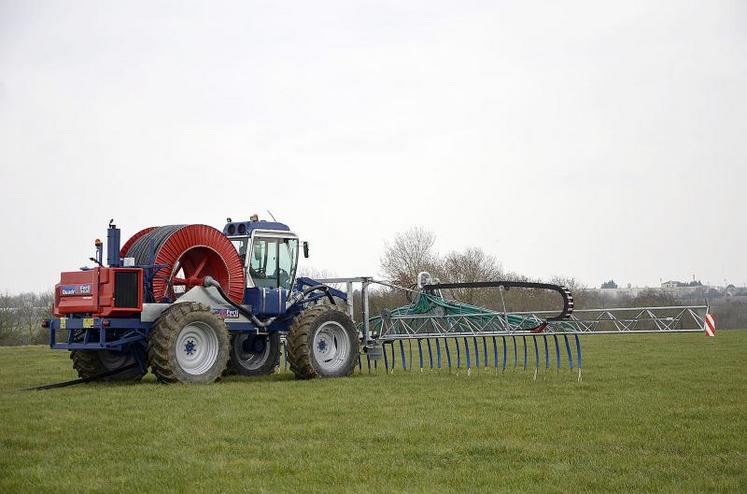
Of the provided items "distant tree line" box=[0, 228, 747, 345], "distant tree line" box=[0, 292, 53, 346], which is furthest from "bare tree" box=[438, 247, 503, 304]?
"distant tree line" box=[0, 292, 53, 346]

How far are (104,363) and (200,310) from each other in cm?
245

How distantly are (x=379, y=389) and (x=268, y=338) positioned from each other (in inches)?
178

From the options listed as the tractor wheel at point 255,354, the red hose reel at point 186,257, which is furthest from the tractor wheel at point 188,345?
the tractor wheel at point 255,354

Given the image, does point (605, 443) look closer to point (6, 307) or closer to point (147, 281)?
point (147, 281)

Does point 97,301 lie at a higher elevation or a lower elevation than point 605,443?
higher

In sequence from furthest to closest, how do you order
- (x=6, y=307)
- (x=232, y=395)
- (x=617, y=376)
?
(x=6, y=307), (x=617, y=376), (x=232, y=395)

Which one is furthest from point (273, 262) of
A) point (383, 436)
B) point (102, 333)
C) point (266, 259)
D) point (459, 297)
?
point (459, 297)

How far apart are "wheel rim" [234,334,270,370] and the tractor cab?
1.06 m

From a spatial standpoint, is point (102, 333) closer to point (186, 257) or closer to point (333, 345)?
point (186, 257)

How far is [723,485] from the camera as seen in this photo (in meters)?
7.02

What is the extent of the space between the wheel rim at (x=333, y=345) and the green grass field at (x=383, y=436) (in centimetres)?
143

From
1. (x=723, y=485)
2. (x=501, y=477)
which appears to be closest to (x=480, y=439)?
(x=501, y=477)

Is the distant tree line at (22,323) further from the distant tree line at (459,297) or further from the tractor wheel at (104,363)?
the tractor wheel at (104,363)

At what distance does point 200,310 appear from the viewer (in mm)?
15547
